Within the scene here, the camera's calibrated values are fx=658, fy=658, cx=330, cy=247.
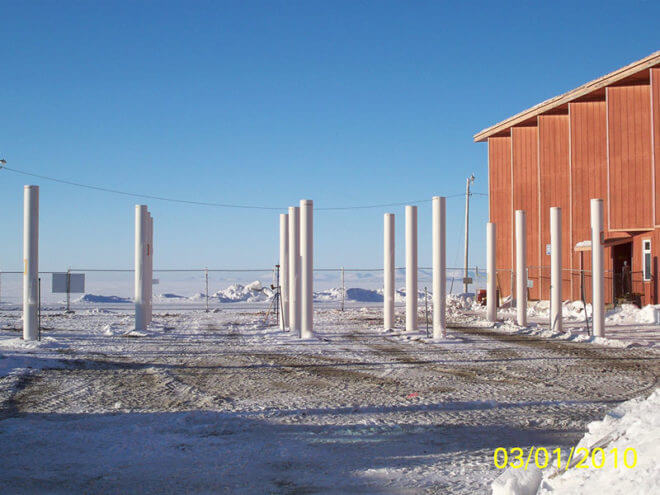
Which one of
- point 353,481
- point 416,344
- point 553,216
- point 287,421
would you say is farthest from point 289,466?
point 553,216

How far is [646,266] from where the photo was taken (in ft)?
98.3

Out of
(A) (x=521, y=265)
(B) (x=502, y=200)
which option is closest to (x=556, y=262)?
(A) (x=521, y=265)

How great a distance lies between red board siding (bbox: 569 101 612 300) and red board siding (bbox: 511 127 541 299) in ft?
10.3

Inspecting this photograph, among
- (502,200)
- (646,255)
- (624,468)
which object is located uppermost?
(502,200)

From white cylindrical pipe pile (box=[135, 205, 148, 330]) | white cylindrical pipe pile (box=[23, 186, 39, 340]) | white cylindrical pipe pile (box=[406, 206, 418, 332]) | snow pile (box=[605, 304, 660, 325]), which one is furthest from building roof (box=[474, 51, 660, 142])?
white cylindrical pipe pile (box=[23, 186, 39, 340])

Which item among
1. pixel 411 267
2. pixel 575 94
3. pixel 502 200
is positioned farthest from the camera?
pixel 502 200

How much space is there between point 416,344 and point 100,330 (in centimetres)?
1079

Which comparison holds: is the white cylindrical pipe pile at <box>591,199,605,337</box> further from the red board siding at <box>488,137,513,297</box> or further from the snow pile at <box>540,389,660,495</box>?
the red board siding at <box>488,137,513,297</box>

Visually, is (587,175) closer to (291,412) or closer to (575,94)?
(575,94)

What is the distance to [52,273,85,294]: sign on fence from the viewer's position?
2825 centimetres

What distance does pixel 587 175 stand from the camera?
33406 millimetres

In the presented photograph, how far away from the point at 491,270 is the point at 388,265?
14.2 feet

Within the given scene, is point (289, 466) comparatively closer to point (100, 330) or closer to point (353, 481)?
point (353, 481)
